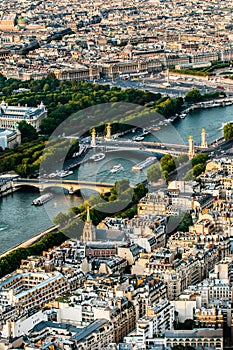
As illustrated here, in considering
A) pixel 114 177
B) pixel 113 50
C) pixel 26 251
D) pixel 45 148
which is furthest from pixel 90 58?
pixel 26 251

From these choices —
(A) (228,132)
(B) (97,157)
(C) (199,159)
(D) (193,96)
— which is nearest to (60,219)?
(C) (199,159)

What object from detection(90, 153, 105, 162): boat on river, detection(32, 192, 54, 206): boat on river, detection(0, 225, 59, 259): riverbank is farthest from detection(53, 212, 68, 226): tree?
detection(90, 153, 105, 162): boat on river

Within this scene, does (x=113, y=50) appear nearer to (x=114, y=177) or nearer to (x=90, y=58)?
(x=90, y=58)

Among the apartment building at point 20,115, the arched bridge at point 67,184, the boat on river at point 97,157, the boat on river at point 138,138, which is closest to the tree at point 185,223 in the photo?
the arched bridge at point 67,184

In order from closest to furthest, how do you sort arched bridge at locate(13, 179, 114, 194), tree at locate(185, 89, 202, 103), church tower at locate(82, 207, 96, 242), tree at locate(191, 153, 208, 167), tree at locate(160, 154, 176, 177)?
church tower at locate(82, 207, 96, 242) < arched bridge at locate(13, 179, 114, 194) < tree at locate(160, 154, 176, 177) < tree at locate(191, 153, 208, 167) < tree at locate(185, 89, 202, 103)

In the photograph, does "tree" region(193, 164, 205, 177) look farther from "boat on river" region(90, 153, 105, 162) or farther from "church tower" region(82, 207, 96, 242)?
"church tower" region(82, 207, 96, 242)

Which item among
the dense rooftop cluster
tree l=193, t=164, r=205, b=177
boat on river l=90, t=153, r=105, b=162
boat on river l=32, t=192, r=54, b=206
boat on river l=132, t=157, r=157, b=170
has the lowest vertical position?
boat on river l=32, t=192, r=54, b=206
